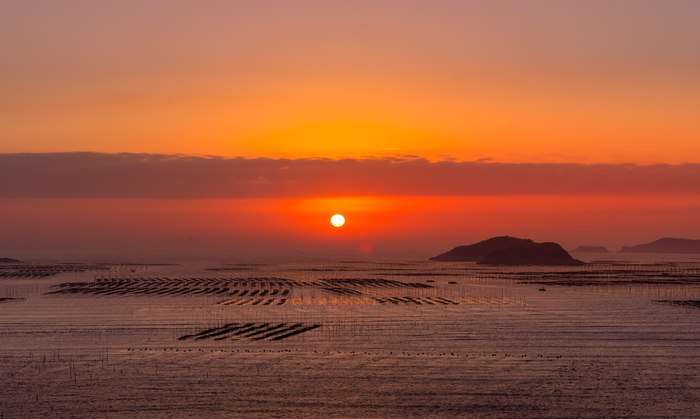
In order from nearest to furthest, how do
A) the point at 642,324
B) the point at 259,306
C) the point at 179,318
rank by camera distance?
the point at 642,324, the point at 179,318, the point at 259,306

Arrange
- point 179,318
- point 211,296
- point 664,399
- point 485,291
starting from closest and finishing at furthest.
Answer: point 664,399 < point 179,318 < point 211,296 < point 485,291

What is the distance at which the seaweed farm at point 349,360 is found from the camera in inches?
1613

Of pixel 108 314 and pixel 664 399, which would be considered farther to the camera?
pixel 108 314

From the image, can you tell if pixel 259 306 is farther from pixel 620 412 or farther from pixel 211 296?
pixel 620 412

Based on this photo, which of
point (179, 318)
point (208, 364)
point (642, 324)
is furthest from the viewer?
point (179, 318)

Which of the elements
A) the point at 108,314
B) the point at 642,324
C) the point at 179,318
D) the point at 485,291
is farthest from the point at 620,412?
the point at 485,291

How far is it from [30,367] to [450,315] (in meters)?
50.5

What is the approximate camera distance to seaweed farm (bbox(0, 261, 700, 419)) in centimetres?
4097

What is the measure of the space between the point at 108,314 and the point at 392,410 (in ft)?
193

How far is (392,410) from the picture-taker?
40.1m

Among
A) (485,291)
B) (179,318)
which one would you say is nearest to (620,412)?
(179,318)

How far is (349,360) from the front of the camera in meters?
54.5

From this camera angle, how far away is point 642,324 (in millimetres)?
79375

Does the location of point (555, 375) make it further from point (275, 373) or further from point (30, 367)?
point (30, 367)
